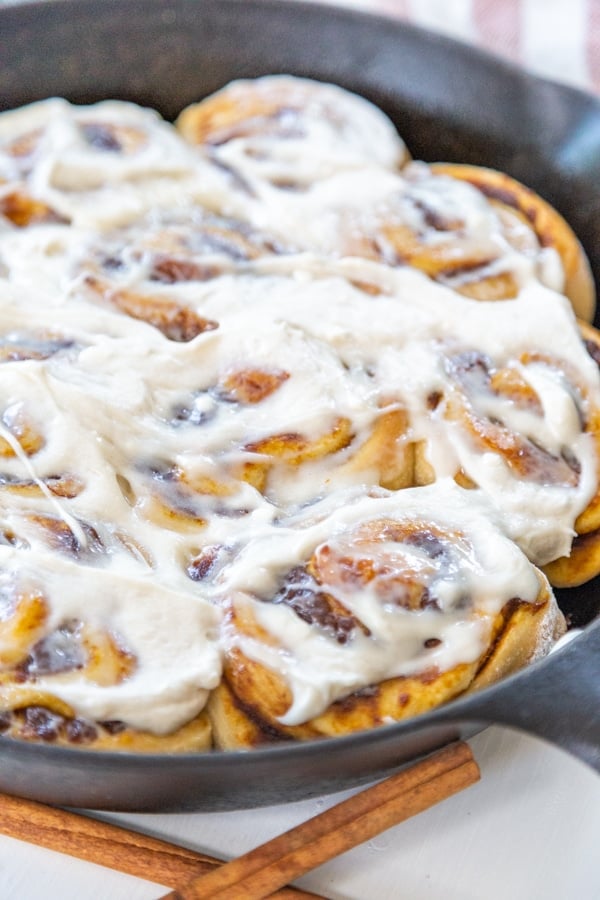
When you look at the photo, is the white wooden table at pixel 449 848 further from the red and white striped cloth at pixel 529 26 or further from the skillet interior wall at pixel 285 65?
the red and white striped cloth at pixel 529 26

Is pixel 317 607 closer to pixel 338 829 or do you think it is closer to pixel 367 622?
pixel 367 622

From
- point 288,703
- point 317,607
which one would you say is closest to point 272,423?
point 317,607

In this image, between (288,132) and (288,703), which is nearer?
(288,703)

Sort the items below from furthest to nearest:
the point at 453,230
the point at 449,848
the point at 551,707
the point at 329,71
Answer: the point at 329,71 < the point at 453,230 < the point at 449,848 < the point at 551,707

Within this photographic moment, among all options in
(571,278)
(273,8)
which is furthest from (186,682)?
(273,8)

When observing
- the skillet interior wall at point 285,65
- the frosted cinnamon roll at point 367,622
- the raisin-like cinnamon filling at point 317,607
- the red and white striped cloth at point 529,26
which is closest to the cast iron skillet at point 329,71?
the skillet interior wall at point 285,65

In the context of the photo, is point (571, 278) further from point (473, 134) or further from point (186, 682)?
point (186, 682)

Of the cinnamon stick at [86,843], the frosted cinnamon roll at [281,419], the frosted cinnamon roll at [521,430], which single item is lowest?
the cinnamon stick at [86,843]
